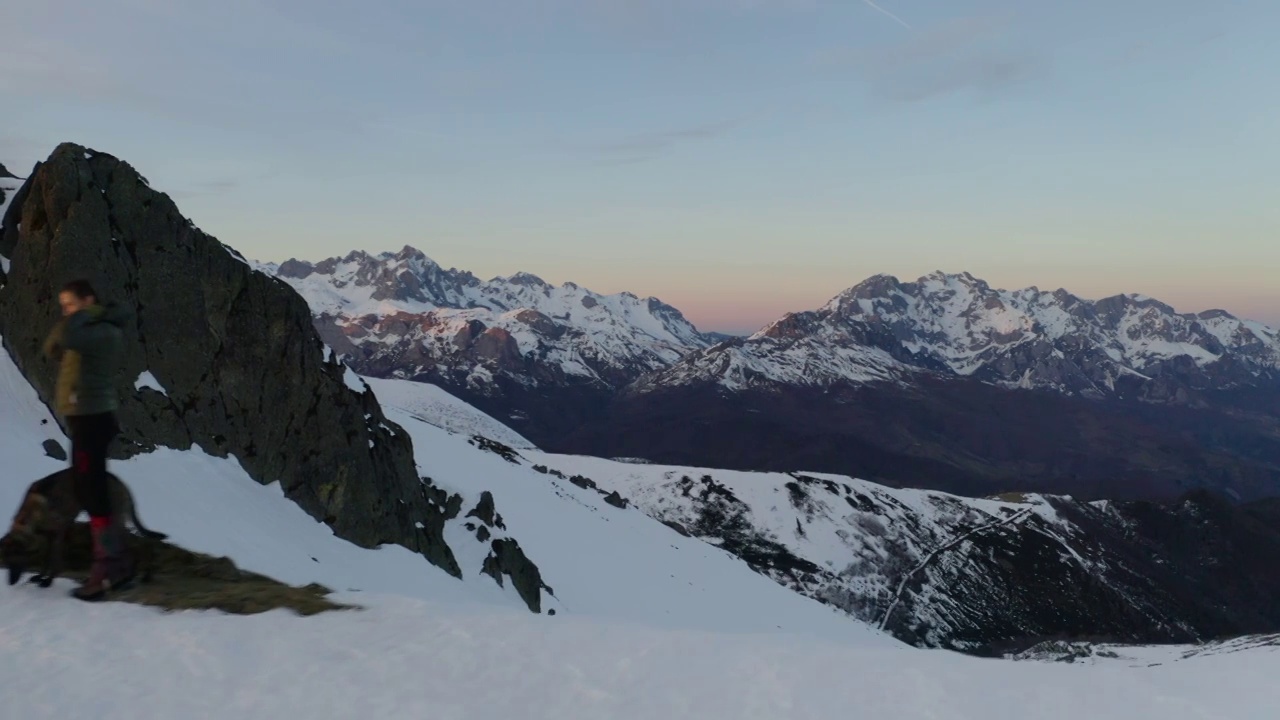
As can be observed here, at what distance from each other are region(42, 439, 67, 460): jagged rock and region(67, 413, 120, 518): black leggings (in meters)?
9.66

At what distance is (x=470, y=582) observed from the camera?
117 feet

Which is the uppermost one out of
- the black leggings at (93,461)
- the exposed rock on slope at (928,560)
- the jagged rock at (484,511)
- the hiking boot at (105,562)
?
the black leggings at (93,461)

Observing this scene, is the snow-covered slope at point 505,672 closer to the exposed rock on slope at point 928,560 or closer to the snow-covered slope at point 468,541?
the snow-covered slope at point 468,541

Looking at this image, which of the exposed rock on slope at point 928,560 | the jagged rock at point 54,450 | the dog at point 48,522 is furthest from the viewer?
the exposed rock on slope at point 928,560

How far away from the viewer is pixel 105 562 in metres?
11.4

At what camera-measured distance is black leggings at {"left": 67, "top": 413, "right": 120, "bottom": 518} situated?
1116 centimetres

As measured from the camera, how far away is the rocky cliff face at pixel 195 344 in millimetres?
24016

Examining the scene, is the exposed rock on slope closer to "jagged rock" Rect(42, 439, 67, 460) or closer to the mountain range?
the mountain range

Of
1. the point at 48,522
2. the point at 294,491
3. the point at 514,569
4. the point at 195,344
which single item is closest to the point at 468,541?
the point at 514,569

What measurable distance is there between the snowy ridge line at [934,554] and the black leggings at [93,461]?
123m

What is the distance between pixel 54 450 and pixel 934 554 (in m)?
157

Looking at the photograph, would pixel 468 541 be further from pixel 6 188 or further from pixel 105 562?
pixel 105 562

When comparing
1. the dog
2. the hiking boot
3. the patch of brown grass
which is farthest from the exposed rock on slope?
the hiking boot

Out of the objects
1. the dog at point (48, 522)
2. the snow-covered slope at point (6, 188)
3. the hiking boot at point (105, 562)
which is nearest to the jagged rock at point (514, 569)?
the snow-covered slope at point (6, 188)
